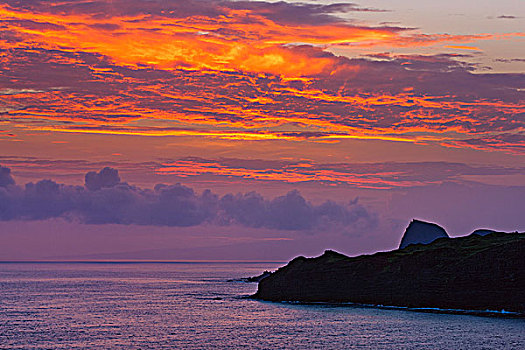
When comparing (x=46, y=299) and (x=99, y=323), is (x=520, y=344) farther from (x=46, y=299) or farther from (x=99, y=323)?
(x=46, y=299)

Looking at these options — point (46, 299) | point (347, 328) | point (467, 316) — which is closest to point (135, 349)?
point (347, 328)

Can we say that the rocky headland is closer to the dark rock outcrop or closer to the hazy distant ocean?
the dark rock outcrop

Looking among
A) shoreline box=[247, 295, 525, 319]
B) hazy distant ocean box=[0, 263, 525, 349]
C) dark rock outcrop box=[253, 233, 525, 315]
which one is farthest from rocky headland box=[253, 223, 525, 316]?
hazy distant ocean box=[0, 263, 525, 349]

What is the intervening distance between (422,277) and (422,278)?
0.30 m

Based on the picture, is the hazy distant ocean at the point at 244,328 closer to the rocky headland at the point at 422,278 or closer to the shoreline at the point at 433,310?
the shoreline at the point at 433,310

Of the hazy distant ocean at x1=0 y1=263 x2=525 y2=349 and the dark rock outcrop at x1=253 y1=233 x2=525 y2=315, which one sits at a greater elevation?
the dark rock outcrop at x1=253 y1=233 x2=525 y2=315

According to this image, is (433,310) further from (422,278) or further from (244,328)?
→ (244,328)

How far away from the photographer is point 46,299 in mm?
168125

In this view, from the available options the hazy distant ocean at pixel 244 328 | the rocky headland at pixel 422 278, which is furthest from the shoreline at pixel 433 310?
the hazy distant ocean at pixel 244 328

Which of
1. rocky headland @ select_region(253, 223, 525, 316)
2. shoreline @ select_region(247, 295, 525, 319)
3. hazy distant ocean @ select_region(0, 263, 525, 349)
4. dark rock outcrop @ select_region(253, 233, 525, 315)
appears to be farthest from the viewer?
dark rock outcrop @ select_region(253, 233, 525, 315)

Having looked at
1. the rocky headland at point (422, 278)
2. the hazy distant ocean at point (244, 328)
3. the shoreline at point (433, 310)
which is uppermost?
the rocky headland at point (422, 278)

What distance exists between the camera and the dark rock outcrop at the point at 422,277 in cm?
12525

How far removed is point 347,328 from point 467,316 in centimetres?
2715

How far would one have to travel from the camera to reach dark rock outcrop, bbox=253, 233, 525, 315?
12525 cm
